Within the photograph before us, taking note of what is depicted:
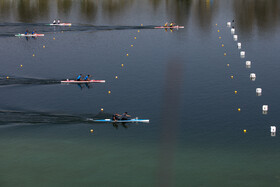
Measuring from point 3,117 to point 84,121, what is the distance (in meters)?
11.9

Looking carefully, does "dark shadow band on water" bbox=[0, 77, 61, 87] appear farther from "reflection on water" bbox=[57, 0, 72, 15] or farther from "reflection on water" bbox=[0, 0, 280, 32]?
"reflection on water" bbox=[57, 0, 72, 15]

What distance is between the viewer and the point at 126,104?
8088 centimetres

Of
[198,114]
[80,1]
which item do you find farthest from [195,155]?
[80,1]

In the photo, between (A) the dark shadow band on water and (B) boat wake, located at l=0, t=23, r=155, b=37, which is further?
(B) boat wake, located at l=0, t=23, r=155, b=37

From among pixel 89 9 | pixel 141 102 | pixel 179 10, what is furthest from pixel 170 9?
pixel 141 102

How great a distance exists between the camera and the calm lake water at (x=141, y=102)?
58375 mm

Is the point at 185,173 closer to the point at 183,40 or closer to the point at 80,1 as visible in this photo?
the point at 183,40

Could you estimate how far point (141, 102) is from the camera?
8175 centimetres

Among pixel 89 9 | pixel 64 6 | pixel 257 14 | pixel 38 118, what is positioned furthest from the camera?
pixel 64 6

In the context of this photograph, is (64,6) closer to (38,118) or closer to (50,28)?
(50,28)

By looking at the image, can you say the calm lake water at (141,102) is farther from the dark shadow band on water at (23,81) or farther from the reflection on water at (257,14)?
the reflection on water at (257,14)

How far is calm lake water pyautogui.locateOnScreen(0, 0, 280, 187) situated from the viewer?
5838 cm

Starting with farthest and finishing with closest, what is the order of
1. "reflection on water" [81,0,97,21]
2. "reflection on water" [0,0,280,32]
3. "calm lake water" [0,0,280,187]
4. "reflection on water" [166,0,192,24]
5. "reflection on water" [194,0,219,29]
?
"reflection on water" [81,0,97,21], "reflection on water" [166,0,192,24], "reflection on water" [0,0,280,32], "reflection on water" [194,0,219,29], "calm lake water" [0,0,280,187]

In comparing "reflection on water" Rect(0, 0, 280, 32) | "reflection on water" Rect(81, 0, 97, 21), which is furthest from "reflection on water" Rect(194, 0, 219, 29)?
"reflection on water" Rect(81, 0, 97, 21)
